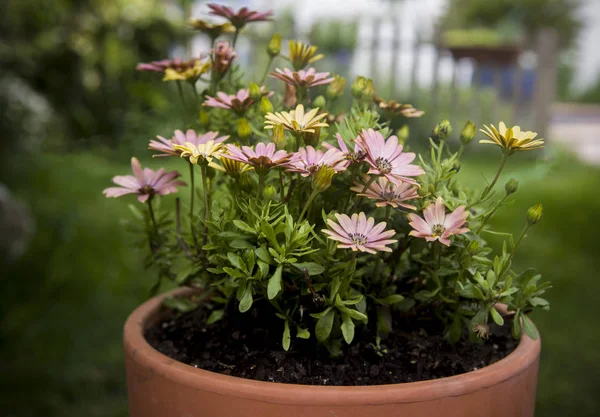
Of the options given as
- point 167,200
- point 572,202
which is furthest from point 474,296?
point 572,202

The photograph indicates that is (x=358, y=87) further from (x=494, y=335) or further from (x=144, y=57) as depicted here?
(x=144, y=57)

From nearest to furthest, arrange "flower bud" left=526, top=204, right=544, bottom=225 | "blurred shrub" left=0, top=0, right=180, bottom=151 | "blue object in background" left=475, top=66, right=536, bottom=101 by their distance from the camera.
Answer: "flower bud" left=526, top=204, right=544, bottom=225 → "blurred shrub" left=0, top=0, right=180, bottom=151 → "blue object in background" left=475, top=66, right=536, bottom=101

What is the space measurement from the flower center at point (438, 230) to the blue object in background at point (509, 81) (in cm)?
499

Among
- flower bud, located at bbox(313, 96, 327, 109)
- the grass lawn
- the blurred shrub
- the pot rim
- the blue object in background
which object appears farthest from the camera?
the blue object in background

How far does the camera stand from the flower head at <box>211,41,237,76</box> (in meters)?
0.86

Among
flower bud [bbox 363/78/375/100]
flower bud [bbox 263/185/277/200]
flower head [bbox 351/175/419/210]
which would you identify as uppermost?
flower bud [bbox 363/78/375/100]

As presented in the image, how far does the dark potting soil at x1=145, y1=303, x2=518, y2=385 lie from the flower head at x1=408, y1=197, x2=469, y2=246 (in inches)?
7.1

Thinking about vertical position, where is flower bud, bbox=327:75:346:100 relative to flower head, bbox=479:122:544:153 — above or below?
above

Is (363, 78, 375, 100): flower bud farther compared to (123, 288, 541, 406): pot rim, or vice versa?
(363, 78, 375, 100): flower bud

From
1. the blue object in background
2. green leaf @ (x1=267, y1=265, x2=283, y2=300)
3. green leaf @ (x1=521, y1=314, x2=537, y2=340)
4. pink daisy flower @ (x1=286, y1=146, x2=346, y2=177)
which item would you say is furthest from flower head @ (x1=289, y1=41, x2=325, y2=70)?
the blue object in background

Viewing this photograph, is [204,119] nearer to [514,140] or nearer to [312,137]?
[312,137]

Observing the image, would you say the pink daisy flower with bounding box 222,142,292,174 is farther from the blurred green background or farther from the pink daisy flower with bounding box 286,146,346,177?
the blurred green background

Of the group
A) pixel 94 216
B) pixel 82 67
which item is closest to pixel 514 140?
pixel 94 216

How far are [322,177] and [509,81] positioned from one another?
572 cm
